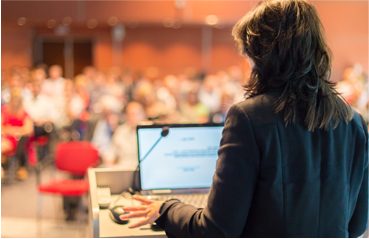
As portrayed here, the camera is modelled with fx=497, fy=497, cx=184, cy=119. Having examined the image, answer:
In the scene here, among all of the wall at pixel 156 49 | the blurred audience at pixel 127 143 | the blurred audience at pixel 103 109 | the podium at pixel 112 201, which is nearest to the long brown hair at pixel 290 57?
the podium at pixel 112 201

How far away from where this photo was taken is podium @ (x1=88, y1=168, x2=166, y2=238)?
1.78 m

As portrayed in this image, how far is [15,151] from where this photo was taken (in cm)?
629

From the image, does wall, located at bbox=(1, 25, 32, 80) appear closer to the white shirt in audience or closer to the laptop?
the white shirt in audience

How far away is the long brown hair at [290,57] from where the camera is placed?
1305mm

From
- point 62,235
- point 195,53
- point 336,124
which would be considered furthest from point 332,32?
point 336,124

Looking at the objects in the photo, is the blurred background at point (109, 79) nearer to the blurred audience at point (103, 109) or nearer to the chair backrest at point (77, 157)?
the blurred audience at point (103, 109)

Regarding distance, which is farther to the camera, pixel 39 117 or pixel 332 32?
pixel 332 32

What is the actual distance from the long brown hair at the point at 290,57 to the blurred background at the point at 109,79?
117 centimetres

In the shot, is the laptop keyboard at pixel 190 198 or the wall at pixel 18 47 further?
the wall at pixel 18 47

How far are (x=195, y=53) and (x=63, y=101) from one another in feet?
17.4

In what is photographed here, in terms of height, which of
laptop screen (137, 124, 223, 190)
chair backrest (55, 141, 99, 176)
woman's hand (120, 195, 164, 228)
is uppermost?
laptop screen (137, 124, 223, 190)

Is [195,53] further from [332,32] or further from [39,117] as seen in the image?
[39,117]

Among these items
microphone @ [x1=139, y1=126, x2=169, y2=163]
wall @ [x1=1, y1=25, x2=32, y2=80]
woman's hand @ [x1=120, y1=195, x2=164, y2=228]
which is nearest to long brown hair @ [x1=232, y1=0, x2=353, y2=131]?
woman's hand @ [x1=120, y1=195, x2=164, y2=228]

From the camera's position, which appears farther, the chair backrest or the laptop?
the chair backrest
